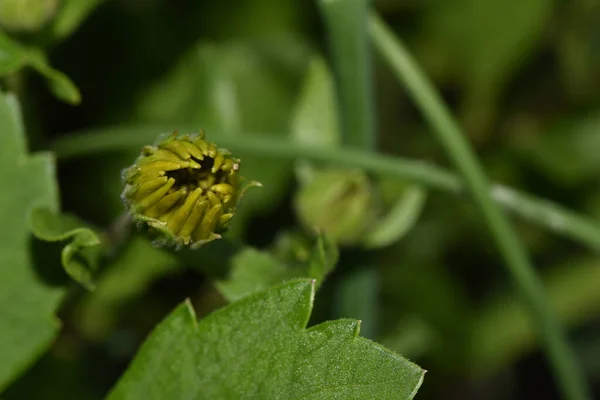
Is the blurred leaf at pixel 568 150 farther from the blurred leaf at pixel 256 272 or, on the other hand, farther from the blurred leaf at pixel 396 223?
the blurred leaf at pixel 256 272

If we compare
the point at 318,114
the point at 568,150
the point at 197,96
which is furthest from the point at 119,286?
the point at 568,150

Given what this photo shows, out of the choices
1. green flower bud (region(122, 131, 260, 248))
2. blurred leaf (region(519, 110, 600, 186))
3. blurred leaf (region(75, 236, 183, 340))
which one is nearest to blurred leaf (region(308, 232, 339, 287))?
green flower bud (region(122, 131, 260, 248))

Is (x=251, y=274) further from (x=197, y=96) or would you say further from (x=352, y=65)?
(x=197, y=96)

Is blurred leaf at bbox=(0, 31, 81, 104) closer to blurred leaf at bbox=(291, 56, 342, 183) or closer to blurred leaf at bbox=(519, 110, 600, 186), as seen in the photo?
blurred leaf at bbox=(291, 56, 342, 183)

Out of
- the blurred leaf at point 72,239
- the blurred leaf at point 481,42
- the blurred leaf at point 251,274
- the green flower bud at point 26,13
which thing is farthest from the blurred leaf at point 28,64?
the blurred leaf at point 481,42

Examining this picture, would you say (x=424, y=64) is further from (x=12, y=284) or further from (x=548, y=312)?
(x=12, y=284)

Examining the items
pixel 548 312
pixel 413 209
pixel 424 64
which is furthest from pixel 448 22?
pixel 548 312
